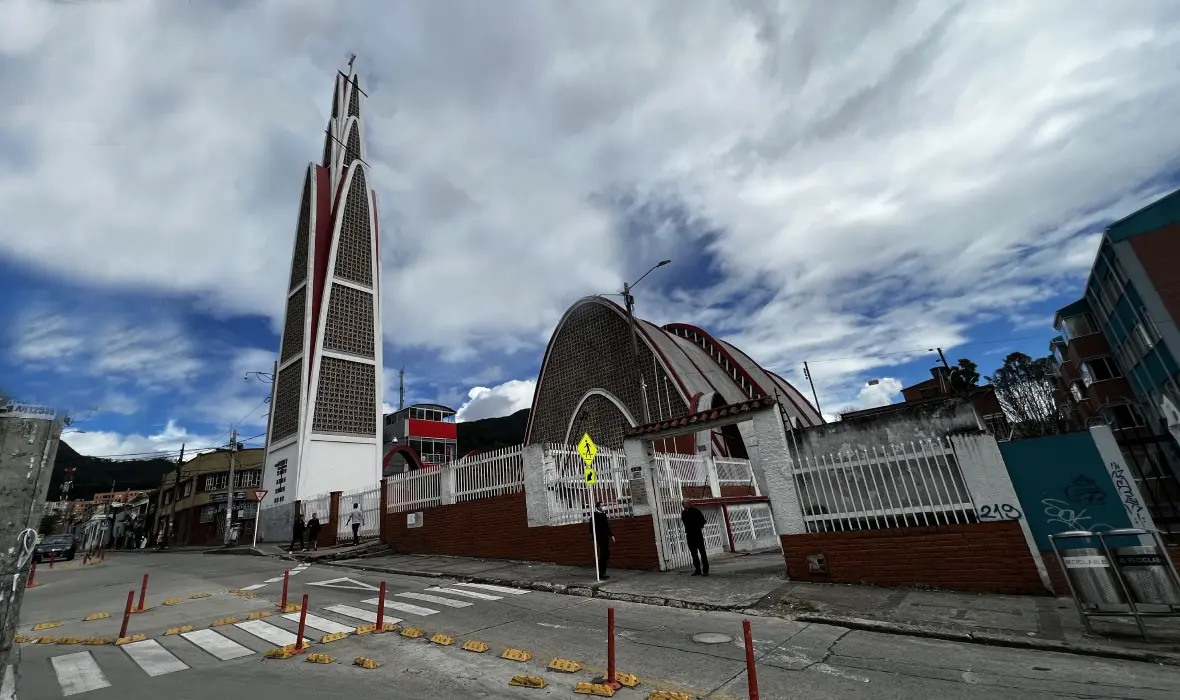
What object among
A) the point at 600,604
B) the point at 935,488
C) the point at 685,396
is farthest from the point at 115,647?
the point at 685,396

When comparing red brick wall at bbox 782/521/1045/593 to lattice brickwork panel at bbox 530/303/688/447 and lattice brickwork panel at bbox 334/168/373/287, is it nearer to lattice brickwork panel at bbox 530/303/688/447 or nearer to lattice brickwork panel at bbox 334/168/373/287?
lattice brickwork panel at bbox 530/303/688/447

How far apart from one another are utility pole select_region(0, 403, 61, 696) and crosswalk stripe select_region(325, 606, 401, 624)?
502 centimetres

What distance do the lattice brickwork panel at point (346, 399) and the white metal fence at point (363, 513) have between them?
999cm

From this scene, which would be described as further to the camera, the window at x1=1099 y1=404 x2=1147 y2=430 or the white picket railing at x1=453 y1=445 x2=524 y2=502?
the window at x1=1099 y1=404 x2=1147 y2=430

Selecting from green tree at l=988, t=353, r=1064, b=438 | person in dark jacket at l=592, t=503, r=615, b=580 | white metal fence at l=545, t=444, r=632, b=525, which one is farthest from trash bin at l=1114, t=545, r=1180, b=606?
green tree at l=988, t=353, r=1064, b=438

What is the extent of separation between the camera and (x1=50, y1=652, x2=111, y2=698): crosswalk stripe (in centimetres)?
529

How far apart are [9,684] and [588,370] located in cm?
3256

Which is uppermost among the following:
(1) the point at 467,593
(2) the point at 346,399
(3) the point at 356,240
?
(3) the point at 356,240

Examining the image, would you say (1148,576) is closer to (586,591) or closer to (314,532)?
(586,591)

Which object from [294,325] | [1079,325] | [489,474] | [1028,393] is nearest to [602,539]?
[489,474]

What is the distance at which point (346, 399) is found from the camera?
3008 centimetres

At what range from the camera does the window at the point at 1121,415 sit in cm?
2572

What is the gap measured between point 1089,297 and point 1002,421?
27.5 feet

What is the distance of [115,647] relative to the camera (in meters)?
6.95
